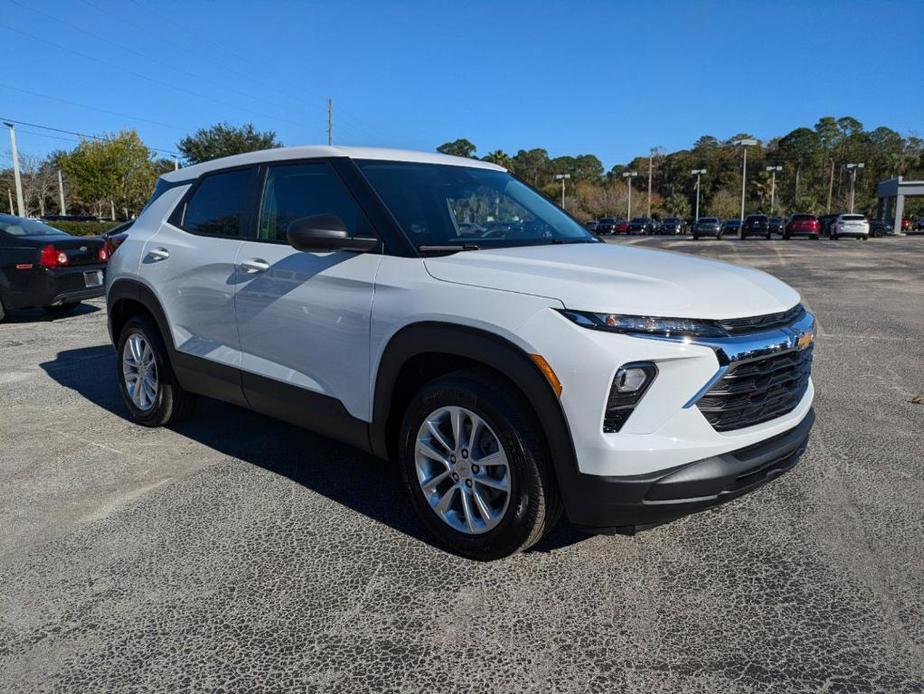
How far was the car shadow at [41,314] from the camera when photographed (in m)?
9.88

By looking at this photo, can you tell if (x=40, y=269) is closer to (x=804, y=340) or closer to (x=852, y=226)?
(x=804, y=340)

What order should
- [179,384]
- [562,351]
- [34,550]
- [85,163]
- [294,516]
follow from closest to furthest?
[562,351]
[34,550]
[294,516]
[179,384]
[85,163]

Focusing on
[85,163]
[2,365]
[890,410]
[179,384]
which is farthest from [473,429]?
[85,163]

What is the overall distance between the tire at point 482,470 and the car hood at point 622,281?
0.42 m

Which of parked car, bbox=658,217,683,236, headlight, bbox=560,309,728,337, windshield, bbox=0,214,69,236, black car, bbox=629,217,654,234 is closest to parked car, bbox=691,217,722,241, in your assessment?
parked car, bbox=658,217,683,236

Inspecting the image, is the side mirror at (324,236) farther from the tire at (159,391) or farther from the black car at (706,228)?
the black car at (706,228)

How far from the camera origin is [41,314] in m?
10.4

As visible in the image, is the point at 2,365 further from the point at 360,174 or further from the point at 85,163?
the point at 85,163

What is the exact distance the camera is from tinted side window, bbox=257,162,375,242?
348 cm

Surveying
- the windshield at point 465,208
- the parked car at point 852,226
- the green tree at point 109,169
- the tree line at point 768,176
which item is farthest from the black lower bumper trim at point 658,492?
the tree line at point 768,176

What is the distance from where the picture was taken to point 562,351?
254 centimetres

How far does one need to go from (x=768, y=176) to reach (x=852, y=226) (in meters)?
61.9

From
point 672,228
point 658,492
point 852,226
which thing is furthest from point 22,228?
point 672,228

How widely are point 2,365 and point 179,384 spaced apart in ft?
11.9
